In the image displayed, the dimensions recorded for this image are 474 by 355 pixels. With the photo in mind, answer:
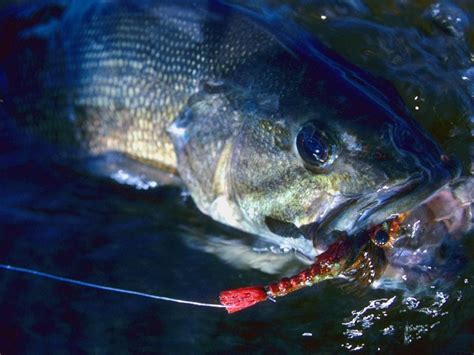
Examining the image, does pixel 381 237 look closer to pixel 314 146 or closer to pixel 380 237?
pixel 380 237

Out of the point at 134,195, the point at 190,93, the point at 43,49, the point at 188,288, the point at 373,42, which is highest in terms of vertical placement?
the point at 373,42

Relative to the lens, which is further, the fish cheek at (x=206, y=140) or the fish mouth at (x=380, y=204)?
the fish cheek at (x=206, y=140)

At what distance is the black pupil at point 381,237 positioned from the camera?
2.24 metres

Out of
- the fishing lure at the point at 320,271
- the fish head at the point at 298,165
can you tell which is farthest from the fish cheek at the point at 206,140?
the fishing lure at the point at 320,271

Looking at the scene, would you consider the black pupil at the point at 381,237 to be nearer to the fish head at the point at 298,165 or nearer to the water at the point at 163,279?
the fish head at the point at 298,165

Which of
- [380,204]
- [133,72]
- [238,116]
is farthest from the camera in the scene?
[133,72]

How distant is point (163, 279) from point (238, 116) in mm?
899

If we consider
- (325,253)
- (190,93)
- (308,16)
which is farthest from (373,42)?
(325,253)

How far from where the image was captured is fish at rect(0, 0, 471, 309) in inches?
85.7

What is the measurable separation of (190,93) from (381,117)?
86 cm

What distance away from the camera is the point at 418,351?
8.64ft

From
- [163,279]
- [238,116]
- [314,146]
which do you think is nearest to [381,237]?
[314,146]

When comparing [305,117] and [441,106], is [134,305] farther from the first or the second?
[441,106]

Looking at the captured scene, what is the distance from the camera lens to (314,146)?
2.24 meters
